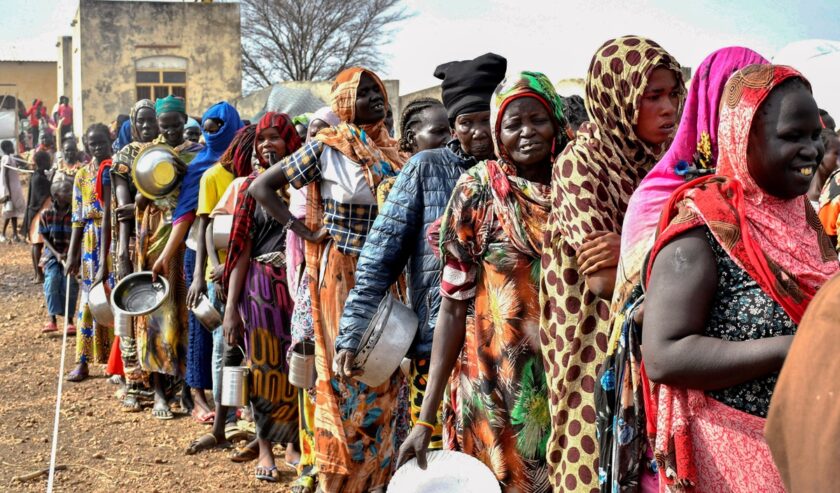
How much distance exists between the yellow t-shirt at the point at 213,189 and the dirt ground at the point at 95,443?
1249mm

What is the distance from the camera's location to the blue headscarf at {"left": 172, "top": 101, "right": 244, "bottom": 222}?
738 cm

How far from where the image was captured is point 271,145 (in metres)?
6.08

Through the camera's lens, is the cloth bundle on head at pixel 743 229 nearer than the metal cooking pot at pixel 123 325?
Yes

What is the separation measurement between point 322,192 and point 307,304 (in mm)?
565

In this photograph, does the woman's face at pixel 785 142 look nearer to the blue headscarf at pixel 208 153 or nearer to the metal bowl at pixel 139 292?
the blue headscarf at pixel 208 153

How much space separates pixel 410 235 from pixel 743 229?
2211mm

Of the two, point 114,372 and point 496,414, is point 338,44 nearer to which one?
point 114,372

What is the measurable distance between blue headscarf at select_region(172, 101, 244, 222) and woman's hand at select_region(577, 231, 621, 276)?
15.9 feet

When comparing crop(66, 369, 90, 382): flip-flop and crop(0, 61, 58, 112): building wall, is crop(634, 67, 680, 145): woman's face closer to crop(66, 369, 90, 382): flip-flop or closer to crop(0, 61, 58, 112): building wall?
crop(66, 369, 90, 382): flip-flop

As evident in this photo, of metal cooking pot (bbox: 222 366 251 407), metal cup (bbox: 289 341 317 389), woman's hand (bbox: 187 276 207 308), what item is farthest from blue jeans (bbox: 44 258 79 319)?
metal cup (bbox: 289 341 317 389)

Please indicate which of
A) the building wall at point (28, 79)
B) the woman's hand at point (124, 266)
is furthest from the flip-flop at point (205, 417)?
the building wall at point (28, 79)

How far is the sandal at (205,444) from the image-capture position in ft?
22.4

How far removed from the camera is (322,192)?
17.1 feet

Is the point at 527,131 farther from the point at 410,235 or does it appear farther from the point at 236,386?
the point at 236,386
